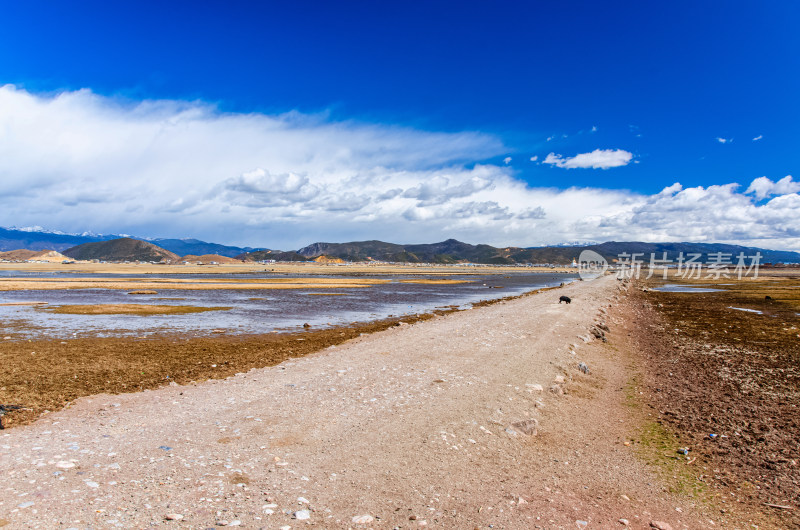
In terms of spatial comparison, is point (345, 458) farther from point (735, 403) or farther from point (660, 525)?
point (735, 403)

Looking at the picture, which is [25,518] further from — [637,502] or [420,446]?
[637,502]

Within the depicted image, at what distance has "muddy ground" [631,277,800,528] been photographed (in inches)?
296

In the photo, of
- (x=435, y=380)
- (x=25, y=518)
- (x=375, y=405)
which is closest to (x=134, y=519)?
(x=25, y=518)

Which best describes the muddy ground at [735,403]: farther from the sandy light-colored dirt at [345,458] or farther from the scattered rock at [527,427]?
the scattered rock at [527,427]

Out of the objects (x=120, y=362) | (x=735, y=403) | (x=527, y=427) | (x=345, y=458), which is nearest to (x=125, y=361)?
(x=120, y=362)

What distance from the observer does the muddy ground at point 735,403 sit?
753cm

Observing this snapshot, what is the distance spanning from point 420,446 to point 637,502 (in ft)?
11.7

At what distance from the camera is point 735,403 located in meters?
12.3

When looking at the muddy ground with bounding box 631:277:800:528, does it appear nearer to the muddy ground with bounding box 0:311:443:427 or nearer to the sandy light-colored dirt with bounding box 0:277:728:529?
the sandy light-colored dirt with bounding box 0:277:728:529

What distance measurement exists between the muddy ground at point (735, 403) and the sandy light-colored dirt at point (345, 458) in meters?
1.18

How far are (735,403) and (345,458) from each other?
11339mm

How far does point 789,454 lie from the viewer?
8.75 meters

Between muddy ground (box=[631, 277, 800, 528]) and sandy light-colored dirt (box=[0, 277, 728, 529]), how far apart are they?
118cm

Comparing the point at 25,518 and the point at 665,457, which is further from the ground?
the point at 25,518
